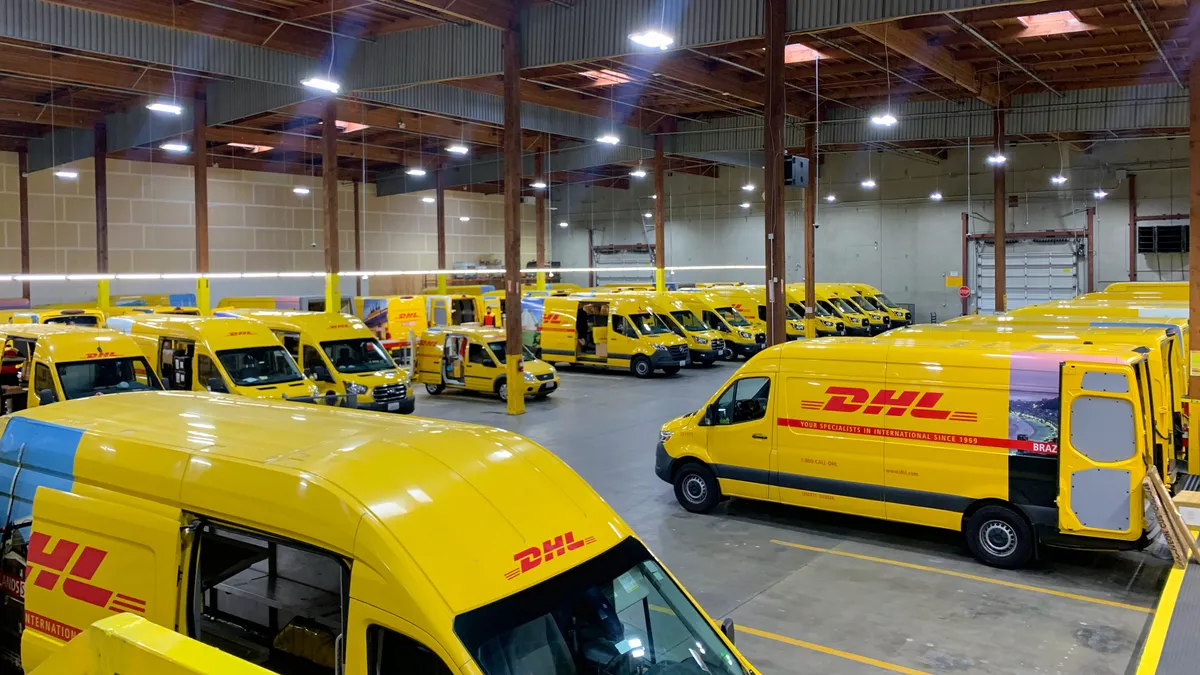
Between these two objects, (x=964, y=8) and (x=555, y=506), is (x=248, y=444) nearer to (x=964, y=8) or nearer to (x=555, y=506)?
(x=555, y=506)

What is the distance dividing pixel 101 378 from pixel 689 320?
1625 centimetres

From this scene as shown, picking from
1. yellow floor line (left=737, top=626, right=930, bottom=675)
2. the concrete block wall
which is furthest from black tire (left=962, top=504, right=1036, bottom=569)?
the concrete block wall

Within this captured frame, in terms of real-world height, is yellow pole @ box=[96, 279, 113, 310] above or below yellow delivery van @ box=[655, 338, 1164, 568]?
above

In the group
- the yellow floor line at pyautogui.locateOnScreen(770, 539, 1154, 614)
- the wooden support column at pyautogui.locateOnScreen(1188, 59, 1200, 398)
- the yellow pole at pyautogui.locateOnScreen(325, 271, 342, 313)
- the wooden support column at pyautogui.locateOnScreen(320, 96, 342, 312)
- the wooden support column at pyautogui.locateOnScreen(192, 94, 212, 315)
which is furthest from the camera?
the wooden support column at pyautogui.locateOnScreen(192, 94, 212, 315)

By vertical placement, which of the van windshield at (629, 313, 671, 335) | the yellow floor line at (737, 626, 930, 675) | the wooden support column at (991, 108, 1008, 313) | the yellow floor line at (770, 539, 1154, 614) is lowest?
the yellow floor line at (737, 626, 930, 675)

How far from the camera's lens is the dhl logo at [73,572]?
4285mm

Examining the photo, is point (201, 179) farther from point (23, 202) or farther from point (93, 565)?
point (93, 565)

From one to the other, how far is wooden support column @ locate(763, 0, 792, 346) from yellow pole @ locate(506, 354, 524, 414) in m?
5.35

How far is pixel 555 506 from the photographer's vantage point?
12.6 feet

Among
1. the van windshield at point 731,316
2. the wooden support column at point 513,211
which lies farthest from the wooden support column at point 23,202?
the van windshield at point 731,316

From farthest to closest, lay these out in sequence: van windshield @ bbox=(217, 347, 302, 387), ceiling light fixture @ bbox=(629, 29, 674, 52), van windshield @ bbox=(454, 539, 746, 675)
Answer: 1. van windshield @ bbox=(217, 347, 302, 387)
2. ceiling light fixture @ bbox=(629, 29, 674, 52)
3. van windshield @ bbox=(454, 539, 746, 675)

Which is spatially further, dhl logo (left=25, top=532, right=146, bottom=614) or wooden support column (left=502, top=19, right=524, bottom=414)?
wooden support column (left=502, top=19, right=524, bottom=414)

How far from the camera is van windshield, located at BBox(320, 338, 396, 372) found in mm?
17156

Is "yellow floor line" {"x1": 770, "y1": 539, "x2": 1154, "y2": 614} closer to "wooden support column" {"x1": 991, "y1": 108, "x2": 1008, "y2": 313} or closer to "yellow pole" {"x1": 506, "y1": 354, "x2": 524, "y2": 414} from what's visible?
"yellow pole" {"x1": 506, "y1": 354, "x2": 524, "y2": 414}
